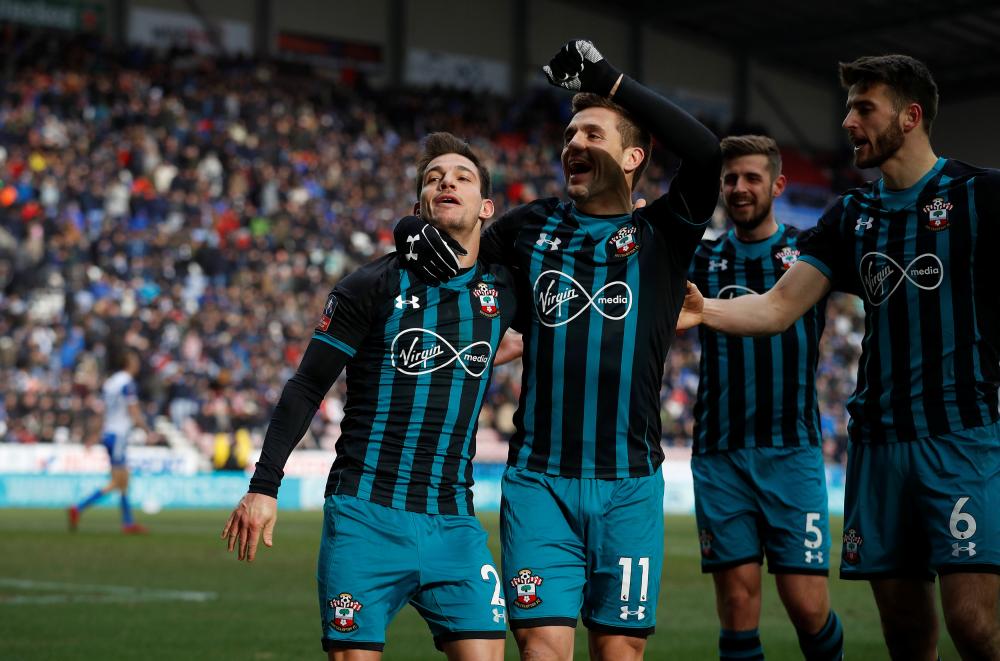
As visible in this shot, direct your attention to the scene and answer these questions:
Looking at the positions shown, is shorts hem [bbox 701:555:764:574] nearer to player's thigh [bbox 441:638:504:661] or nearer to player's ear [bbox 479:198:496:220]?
player's thigh [bbox 441:638:504:661]

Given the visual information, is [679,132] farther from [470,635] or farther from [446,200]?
[470,635]

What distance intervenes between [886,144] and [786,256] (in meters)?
1.88

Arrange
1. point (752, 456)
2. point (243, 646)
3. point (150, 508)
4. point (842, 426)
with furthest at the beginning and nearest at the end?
point (842, 426), point (150, 508), point (243, 646), point (752, 456)

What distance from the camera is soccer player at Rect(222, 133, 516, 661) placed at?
4742 millimetres

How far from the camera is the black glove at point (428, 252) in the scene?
4926 mm

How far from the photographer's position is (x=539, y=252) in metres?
5.07

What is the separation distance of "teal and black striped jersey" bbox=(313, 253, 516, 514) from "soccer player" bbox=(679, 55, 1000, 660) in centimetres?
88

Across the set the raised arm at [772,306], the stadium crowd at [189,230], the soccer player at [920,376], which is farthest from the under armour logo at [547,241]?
the stadium crowd at [189,230]

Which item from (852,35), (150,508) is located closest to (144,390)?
(150,508)

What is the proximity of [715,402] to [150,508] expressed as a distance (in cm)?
1798

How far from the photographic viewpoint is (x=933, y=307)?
16.5ft

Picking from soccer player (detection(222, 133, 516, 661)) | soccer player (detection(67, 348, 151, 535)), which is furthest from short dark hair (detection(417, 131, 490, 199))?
soccer player (detection(67, 348, 151, 535))

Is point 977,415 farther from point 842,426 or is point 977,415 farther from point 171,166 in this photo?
point 842,426

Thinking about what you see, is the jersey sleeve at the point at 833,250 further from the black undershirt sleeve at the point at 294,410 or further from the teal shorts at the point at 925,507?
the black undershirt sleeve at the point at 294,410
